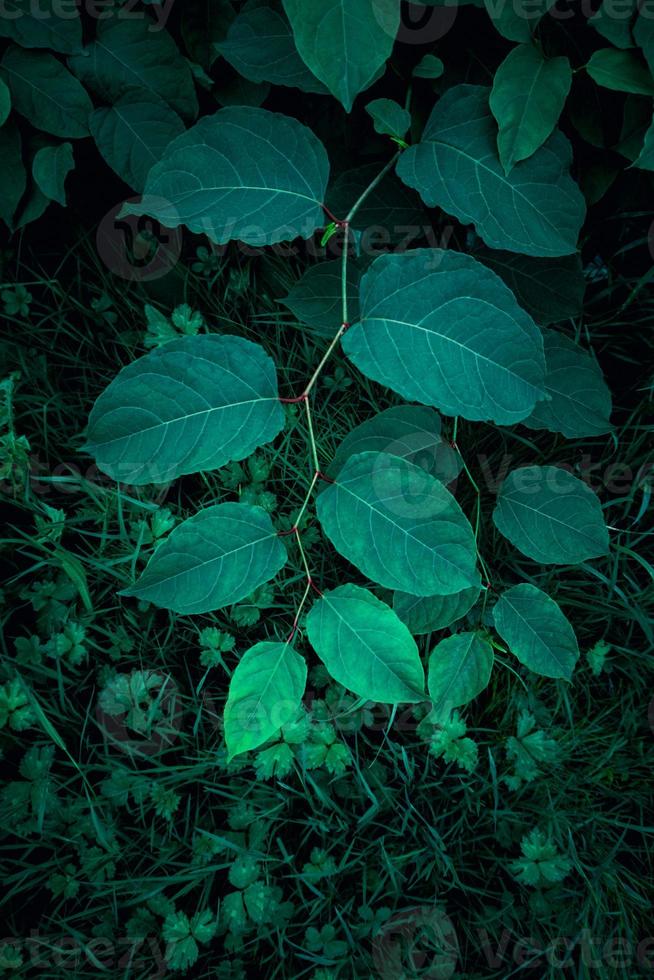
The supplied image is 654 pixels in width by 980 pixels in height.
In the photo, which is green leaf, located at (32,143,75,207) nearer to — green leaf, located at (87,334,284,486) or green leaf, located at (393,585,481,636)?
green leaf, located at (87,334,284,486)

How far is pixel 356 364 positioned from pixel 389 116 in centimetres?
37

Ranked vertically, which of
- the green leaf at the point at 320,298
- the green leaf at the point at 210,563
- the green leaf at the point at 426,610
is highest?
the green leaf at the point at 320,298

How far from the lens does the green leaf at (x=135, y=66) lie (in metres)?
1.08

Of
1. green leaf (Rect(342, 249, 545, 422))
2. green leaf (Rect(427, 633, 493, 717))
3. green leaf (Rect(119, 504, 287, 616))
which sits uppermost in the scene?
green leaf (Rect(342, 249, 545, 422))

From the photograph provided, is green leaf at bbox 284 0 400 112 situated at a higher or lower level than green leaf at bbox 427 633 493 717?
higher

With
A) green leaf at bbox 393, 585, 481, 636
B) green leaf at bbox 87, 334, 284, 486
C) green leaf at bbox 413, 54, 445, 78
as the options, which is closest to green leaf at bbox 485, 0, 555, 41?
green leaf at bbox 413, 54, 445, 78

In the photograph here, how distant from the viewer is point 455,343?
2.79 feet

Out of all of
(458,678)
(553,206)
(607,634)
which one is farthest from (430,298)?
(607,634)

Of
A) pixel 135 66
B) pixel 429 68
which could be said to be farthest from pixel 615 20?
pixel 135 66

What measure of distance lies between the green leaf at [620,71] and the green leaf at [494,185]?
0.27 feet

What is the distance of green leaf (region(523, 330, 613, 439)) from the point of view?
110cm

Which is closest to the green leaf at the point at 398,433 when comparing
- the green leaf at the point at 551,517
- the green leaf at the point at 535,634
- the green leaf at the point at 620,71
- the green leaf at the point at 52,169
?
the green leaf at the point at 551,517

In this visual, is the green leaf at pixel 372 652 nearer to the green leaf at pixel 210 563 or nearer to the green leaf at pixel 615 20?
the green leaf at pixel 210 563

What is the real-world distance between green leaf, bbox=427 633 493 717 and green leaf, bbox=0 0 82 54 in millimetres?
1053
